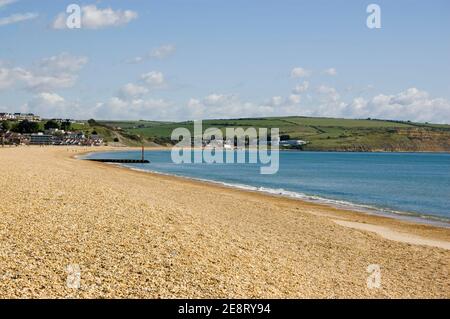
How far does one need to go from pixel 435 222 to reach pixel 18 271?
25563mm

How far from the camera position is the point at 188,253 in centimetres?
1433

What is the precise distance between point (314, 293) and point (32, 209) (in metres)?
10.8

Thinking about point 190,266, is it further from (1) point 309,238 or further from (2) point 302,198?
(2) point 302,198

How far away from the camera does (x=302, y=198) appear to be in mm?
41344

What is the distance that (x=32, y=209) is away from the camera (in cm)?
1878

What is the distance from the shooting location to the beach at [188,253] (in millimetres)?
11484

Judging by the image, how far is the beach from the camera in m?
11.5

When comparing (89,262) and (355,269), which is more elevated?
(89,262)

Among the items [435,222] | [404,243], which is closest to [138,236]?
[404,243]
